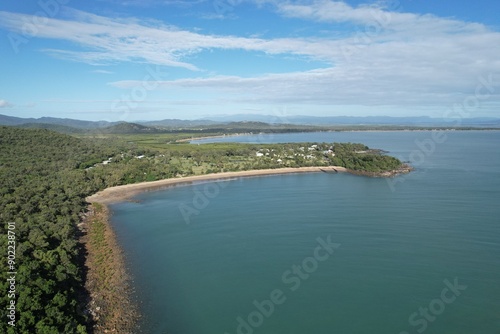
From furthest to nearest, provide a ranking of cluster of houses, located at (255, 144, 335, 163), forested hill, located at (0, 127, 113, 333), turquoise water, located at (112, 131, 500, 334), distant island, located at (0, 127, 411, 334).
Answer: cluster of houses, located at (255, 144, 335, 163) → turquoise water, located at (112, 131, 500, 334) → distant island, located at (0, 127, 411, 334) → forested hill, located at (0, 127, 113, 333)

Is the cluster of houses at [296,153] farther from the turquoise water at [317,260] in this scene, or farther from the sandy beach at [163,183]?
the turquoise water at [317,260]

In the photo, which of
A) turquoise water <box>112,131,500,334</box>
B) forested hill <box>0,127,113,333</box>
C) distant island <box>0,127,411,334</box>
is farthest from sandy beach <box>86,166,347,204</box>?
turquoise water <box>112,131,500,334</box>

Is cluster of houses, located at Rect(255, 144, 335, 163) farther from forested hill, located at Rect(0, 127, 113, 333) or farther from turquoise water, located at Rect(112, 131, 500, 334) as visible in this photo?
forested hill, located at Rect(0, 127, 113, 333)

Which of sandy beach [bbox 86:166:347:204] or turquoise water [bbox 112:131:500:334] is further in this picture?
sandy beach [bbox 86:166:347:204]

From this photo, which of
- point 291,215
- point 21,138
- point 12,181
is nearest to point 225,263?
point 291,215

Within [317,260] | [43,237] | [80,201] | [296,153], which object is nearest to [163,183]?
[80,201]

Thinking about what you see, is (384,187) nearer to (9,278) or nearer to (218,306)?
(218,306)

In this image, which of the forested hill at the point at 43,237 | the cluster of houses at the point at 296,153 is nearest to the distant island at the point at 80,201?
the forested hill at the point at 43,237
